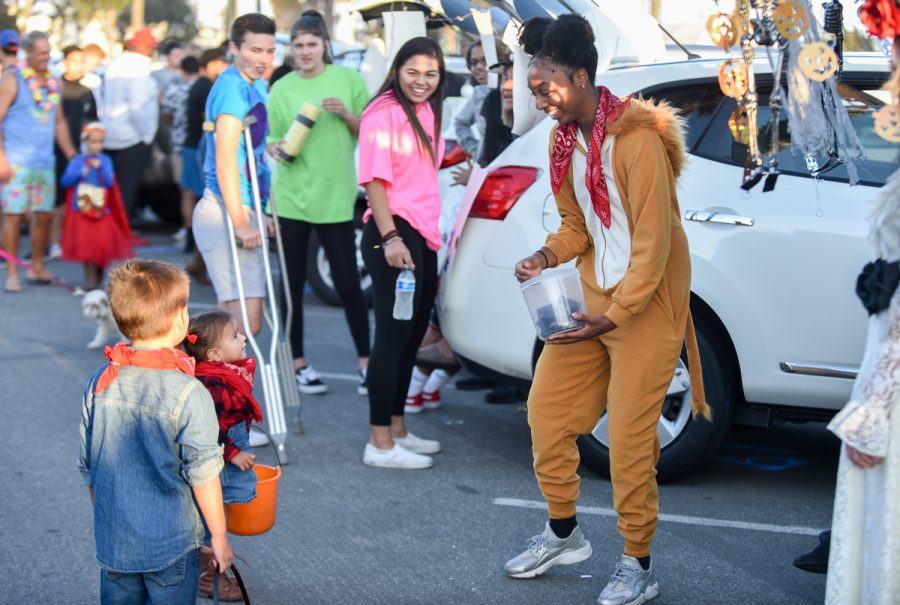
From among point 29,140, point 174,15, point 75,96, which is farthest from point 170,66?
point 174,15

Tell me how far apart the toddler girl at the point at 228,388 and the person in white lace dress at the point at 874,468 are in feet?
5.40

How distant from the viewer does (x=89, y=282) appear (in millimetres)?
9148

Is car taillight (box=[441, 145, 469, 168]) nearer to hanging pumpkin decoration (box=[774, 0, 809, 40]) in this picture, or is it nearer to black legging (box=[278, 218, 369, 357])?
black legging (box=[278, 218, 369, 357])

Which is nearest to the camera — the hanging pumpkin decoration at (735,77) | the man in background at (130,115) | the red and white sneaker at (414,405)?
the hanging pumpkin decoration at (735,77)

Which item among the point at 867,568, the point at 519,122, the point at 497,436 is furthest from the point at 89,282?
the point at 867,568

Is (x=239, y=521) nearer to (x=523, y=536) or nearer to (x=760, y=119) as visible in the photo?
(x=523, y=536)

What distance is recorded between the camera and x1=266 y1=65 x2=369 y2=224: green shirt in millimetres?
6246

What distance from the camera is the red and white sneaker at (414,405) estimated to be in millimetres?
6422

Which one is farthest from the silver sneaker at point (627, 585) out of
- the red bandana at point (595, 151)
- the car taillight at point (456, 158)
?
the car taillight at point (456, 158)

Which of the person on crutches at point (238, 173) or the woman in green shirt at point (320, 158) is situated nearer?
the person on crutches at point (238, 173)

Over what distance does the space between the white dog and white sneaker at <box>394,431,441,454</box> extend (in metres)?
2.62

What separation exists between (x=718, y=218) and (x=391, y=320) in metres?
1.47

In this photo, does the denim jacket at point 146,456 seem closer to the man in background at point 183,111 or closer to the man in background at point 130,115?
the man in background at point 183,111

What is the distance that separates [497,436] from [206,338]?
272 cm
